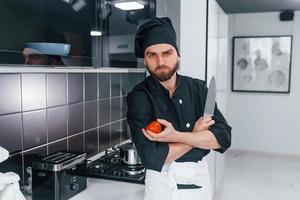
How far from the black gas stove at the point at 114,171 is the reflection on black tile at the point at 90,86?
0.40m

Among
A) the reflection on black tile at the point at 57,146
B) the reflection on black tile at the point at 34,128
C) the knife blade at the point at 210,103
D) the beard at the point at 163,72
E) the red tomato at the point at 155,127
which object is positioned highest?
the beard at the point at 163,72

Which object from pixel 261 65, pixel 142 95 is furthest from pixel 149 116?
pixel 261 65

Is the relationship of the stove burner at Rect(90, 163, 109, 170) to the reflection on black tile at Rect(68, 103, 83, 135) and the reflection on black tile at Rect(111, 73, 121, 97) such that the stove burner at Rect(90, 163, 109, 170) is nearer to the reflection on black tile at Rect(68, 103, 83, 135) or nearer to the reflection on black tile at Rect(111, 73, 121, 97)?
the reflection on black tile at Rect(68, 103, 83, 135)

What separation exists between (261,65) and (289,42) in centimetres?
46

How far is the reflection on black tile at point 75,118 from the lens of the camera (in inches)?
66.3

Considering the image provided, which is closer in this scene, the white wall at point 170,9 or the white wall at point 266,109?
the white wall at point 170,9

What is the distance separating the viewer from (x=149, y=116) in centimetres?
117

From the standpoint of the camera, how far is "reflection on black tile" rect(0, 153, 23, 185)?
1.26m

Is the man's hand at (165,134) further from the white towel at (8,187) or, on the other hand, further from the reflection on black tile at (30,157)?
the reflection on black tile at (30,157)

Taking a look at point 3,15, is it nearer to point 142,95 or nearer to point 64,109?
point 142,95

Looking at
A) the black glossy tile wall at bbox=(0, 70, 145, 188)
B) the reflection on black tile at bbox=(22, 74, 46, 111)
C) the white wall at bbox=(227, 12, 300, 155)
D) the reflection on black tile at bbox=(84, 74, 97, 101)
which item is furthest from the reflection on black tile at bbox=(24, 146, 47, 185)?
the white wall at bbox=(227, 12, 300, 155)

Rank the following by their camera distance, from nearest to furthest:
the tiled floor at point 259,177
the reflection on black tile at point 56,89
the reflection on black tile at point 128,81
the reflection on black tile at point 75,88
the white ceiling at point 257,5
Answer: the reflection on black tile at point 56,89, the reflection on black tile at point 75,88, the reflection on black tile at point 128,81, the tiled floor at point 259,177, the white ceiling at point 257,5

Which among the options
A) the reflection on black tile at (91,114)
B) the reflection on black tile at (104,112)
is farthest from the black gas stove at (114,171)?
the reflection on black tile at (104,112)

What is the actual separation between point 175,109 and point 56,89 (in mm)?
674
